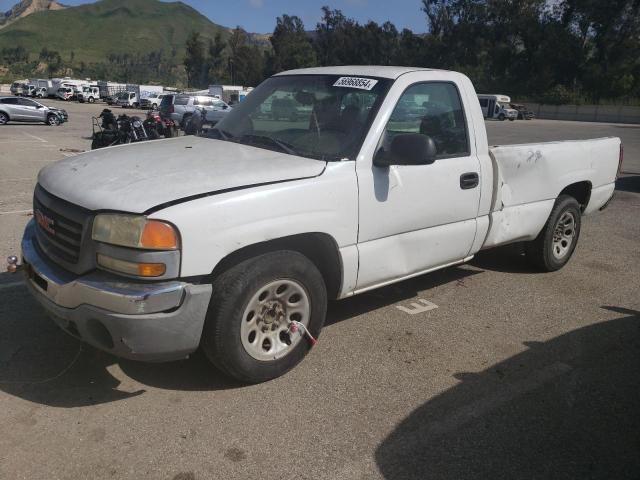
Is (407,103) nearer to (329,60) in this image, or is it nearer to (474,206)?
(474,206)

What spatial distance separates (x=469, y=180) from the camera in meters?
4.33

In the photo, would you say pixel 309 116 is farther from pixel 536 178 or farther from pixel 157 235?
pixel 536 178

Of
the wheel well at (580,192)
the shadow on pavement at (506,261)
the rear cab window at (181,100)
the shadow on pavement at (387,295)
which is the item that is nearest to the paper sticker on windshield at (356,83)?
the shadow on pavement at (387,295)

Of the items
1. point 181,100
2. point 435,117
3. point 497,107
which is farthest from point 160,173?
point 497,107

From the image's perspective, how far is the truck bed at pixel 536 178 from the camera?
472 cm

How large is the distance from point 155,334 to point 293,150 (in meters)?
1.54

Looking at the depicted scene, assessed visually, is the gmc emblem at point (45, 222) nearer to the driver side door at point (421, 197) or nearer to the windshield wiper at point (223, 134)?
the windshield wiper at point (223, 134)

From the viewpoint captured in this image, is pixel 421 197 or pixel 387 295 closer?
pixel 421 197

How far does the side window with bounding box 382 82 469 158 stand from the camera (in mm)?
4016

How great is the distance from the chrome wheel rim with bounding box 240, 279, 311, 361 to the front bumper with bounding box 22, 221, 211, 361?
0.35 meters

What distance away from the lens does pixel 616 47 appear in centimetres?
7306

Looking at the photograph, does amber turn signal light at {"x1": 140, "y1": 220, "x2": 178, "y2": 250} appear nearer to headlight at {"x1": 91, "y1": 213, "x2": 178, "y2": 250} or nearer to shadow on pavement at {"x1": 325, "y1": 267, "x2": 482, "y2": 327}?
headlight at {"x1": 91, "y1": 213, "x2": 178, "y2": 250}

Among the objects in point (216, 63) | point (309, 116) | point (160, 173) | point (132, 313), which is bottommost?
point (132, 313)

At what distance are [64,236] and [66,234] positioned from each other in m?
0.02
